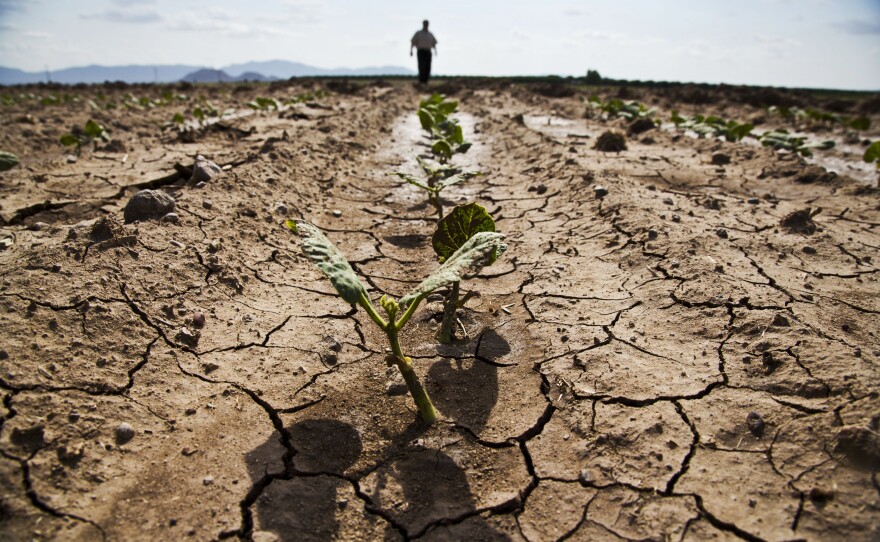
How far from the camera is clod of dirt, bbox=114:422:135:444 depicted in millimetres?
1903

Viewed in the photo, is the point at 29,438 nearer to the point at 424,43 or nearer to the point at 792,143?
the point at 792,143

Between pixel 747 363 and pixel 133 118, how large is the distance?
1014cm

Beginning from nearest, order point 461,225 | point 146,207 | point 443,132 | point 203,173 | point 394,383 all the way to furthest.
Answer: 1. point 394,383
2. point 461,225
3. point 146,207
4. point 203,173
5. point 443,132

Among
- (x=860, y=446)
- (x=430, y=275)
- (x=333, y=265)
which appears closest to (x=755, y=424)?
(x=860, y=446)

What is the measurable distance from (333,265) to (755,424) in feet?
5.30

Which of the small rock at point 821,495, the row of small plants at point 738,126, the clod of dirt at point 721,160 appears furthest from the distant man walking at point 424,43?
the small rock at point 821,495

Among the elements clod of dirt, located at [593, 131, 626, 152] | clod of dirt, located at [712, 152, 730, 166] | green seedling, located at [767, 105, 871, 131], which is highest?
green seedling, located at [767, 105, 871, 131]

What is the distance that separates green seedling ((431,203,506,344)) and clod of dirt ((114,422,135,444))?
1.40 meters

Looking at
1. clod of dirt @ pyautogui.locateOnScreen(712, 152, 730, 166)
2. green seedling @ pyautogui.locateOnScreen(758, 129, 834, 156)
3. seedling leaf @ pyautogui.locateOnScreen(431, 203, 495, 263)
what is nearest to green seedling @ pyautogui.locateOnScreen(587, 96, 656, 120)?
green seedling @ pyautogui.locateOnScreen(758, 129, 834, 156)

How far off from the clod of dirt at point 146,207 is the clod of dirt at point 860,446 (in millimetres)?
3587

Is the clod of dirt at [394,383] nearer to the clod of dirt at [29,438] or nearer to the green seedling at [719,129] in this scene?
the clod of dirt at [29,438]

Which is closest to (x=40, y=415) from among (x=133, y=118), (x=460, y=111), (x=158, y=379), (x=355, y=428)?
(x=158, y=379)

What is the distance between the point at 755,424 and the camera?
1.93 metres

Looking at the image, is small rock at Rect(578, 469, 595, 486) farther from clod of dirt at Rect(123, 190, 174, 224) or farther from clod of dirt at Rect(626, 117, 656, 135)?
clod of dirt at Rect(626, 117, 656, 135)
